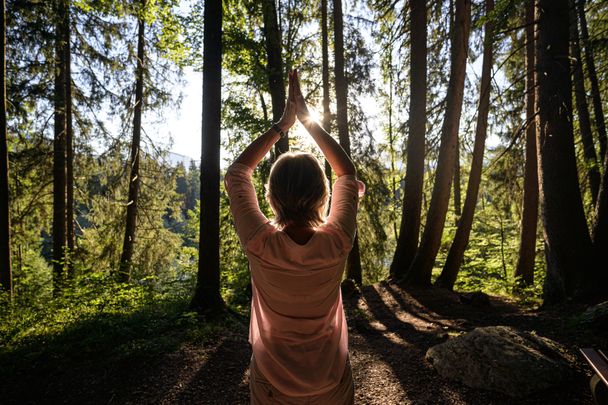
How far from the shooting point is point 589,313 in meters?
4.66

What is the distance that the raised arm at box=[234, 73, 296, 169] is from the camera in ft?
5.31

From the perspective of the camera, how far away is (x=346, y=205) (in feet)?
4.96

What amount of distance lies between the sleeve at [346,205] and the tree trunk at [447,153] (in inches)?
310

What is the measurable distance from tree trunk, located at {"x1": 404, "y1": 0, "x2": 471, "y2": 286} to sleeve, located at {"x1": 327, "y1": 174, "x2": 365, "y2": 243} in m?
7.88

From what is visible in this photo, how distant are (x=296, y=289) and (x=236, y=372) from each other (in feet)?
13.6

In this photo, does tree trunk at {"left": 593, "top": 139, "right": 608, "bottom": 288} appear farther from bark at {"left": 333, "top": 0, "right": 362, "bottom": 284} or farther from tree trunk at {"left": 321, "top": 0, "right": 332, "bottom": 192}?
tree trunk at {"left": 321, "top": 0, "right": 332, "bottom": 192}

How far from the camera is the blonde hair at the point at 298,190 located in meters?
1.41

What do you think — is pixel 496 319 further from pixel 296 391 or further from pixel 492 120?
pixel 492 120

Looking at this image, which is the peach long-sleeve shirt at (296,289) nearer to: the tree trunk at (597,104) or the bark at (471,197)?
the bark at (471,197)

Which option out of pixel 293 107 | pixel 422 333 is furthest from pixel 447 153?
pixel 293 107

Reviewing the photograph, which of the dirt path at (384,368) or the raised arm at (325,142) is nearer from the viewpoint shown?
the raised arm at (325,142)

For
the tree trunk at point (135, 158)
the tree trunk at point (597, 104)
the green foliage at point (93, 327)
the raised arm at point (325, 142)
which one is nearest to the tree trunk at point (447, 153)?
the tree trunk at point (597, 104)

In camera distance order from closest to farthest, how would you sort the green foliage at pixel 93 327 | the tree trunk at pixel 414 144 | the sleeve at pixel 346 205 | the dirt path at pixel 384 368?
the sleeve at pixel 346 205 < the dirt path at pixel 384 368 < the green foliage at pixel 93 327 < the tree trunk at pixel 414 144

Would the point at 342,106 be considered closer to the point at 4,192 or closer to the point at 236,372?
the point at 236,372
